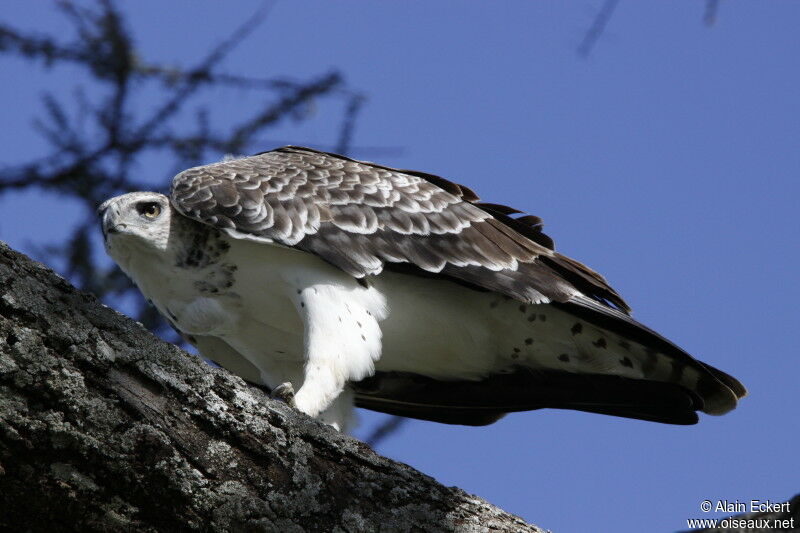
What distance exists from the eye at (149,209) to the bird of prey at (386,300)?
0.01 m

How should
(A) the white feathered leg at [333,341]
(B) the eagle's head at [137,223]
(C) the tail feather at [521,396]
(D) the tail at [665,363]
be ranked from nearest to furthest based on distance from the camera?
(A) the white feathered leg at [333,341] → (D) the tail at [665,363] → (B) the eagle's head at [137,223] → (C) the tail feather at [521,396]

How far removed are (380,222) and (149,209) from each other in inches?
51.1

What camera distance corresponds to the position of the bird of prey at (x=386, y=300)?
5508mm

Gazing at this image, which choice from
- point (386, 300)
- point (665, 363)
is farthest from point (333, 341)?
point (665, 363)

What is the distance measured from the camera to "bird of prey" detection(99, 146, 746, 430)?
551cm

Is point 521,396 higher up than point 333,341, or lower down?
higher up

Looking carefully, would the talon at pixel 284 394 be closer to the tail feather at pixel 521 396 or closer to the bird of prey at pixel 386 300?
the bird of prey at pixel 386 300

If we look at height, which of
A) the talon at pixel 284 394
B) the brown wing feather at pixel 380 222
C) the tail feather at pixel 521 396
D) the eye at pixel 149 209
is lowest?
the talon at pixel 284 394

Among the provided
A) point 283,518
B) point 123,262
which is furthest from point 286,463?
point 123,262

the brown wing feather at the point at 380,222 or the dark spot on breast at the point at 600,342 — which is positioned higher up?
the brown wing feather at the point at 380,222

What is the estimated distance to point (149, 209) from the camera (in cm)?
564

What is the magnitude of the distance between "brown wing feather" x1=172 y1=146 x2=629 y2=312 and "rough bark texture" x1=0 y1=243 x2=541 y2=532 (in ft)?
6.13

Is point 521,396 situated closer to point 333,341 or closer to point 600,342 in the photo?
point 600,342

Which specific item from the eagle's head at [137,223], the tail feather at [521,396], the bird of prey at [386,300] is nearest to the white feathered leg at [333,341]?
the bird of prey at [386,300]
